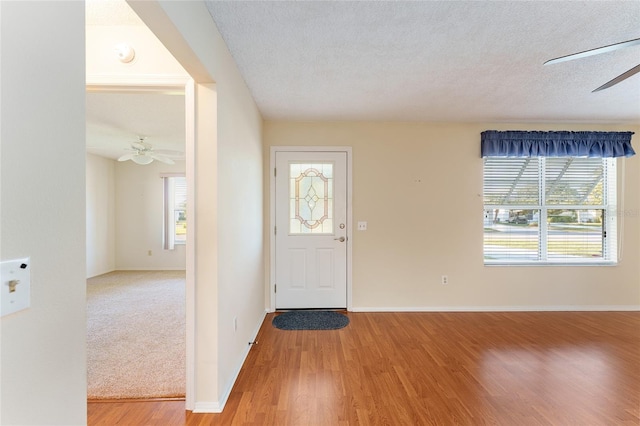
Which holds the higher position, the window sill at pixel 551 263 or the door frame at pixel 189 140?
the door frame at pixel 189 140

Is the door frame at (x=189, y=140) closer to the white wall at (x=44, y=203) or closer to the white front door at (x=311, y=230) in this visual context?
the white wall at (x=44, y=203)

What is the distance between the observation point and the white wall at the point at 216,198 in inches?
53.1

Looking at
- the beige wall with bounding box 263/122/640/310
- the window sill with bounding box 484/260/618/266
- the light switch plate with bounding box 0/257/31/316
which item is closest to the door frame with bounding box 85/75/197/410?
the light switch plate with bounding box 0/257/31/316

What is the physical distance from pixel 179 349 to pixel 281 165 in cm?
224

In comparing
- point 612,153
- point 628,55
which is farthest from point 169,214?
point 612,153

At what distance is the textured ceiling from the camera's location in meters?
1.58

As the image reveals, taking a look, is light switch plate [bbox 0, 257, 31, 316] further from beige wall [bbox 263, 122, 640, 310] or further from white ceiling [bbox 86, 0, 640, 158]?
beige wall [bbox 263, 122, 640, 310]

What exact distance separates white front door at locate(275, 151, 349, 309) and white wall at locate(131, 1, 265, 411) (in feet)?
3.58

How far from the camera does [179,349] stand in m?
2.43

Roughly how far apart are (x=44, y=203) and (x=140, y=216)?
19.8 ft

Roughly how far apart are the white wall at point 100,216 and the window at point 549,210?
672 cm

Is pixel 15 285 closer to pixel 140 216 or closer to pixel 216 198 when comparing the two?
pixel 216 198

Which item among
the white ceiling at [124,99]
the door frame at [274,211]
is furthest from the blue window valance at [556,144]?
the white ceiling at [124,99]

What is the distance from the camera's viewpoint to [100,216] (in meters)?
5.39
